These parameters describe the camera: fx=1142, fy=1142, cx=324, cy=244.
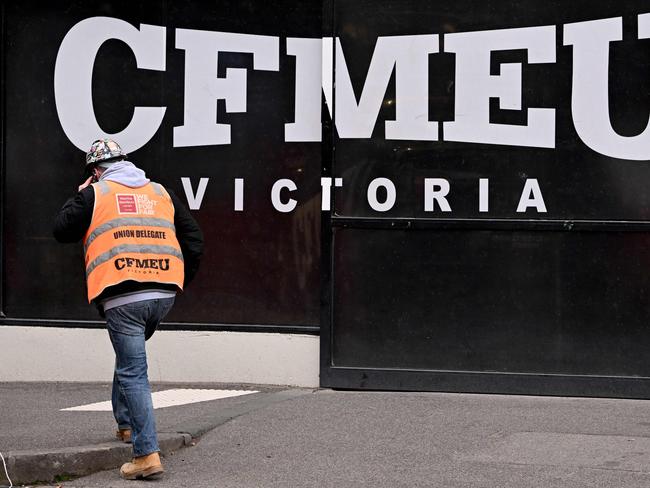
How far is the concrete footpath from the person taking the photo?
6219 millimetres

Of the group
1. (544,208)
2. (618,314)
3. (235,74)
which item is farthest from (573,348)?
(235,74)

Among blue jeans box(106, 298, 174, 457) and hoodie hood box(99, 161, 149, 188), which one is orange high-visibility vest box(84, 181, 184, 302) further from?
blue jeans box(106, 298, 174, 457)

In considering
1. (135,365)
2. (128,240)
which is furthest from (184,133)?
(135,365)

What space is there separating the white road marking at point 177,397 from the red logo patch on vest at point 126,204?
7.39ft

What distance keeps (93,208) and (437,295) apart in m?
3.45

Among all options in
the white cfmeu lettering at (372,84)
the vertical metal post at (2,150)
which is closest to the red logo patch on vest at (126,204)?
the white cfmeu lettering at (372,84)

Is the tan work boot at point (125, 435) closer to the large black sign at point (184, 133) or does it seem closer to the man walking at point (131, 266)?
the man walking at point (131, 266)

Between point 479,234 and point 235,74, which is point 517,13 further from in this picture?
point 235,74

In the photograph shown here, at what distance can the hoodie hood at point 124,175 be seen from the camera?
629cm

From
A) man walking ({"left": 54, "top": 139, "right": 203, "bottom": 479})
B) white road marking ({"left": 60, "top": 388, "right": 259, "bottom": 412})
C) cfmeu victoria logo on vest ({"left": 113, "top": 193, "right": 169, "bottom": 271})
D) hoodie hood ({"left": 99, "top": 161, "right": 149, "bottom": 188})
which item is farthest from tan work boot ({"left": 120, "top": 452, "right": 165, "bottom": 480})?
white road marking ({"left": 60, "top": 388, "right": 259, "bottom": 412})

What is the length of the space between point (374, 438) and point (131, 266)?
2008 millimetres

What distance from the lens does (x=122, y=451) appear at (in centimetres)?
662

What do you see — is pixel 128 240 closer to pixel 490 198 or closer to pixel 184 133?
pixel 184 133

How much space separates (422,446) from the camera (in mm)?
6914
